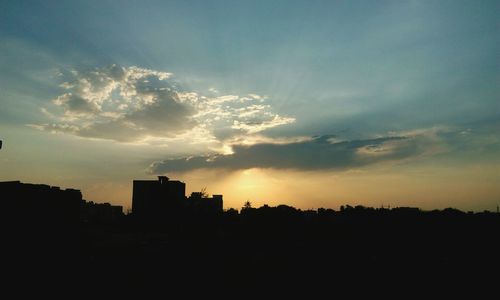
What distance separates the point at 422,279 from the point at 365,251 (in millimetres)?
4111

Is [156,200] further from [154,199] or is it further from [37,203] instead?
[37,203]

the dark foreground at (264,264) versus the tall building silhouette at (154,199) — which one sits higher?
the tall building silhouette at (154,199)

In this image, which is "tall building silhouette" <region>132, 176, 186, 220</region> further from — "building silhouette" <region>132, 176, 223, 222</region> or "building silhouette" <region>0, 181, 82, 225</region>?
"building silhouette" <region>0, 181, 82, 225</region>

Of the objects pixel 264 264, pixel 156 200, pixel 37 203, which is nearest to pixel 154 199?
pixel 156 200

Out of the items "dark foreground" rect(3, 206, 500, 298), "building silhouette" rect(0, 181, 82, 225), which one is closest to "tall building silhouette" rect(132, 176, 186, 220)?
"dark foreground" rect(3, 206, 500, 298)

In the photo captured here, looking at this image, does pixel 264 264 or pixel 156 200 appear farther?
pixel 156 200

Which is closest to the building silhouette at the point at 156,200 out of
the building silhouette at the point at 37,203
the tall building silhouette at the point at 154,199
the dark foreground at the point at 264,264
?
the tall building silhouette at the point at 154,199

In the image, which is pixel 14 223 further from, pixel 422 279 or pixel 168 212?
pixel 168 212

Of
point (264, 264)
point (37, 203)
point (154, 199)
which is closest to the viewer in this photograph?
point (37, 203)

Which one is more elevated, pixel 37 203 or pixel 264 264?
pixel 37 203

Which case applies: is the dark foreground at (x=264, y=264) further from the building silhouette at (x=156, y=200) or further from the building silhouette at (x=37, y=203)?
the building silhouette at (x=156, y=200)

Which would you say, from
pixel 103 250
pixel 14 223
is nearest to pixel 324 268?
pixel 103 250

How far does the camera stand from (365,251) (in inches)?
548

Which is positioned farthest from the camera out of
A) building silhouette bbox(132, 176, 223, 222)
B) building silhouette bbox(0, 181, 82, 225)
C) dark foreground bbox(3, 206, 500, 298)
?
building silhouette bbox(132, 176, 223, 222)
